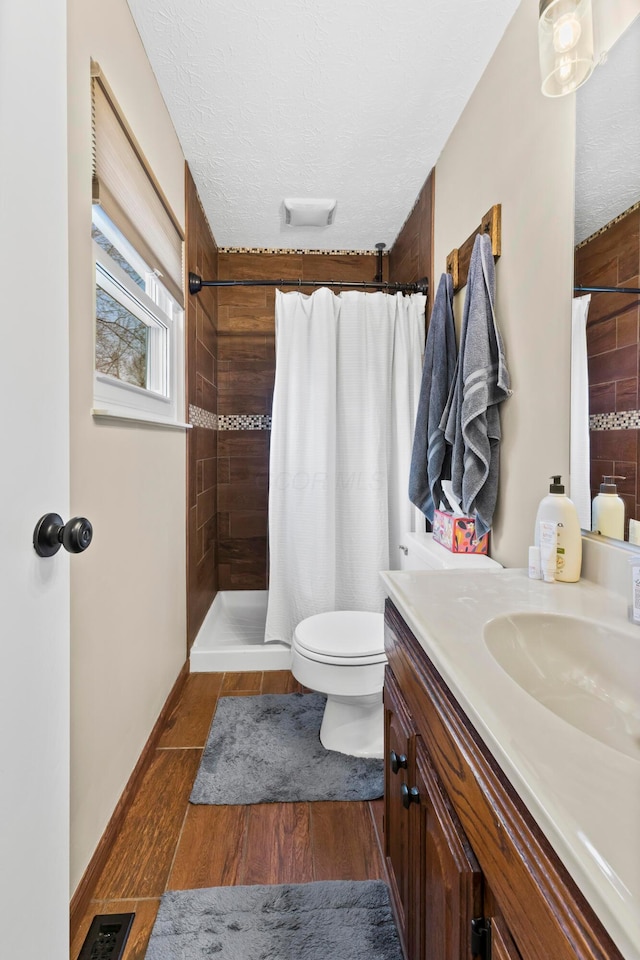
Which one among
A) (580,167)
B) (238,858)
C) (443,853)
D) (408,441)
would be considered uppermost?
(580,167)

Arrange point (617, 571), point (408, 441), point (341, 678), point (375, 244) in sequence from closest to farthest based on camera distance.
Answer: point (617, 571) → point (341, 678) → point (408, 441) → point (375, 244)

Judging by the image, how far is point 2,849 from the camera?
0.60 m

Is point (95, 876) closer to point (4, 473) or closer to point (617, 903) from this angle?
point (4, 473)

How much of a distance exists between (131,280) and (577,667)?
5.27 feet

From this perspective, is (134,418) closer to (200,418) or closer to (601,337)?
(200,418)

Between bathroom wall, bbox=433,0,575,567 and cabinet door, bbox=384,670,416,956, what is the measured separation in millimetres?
653

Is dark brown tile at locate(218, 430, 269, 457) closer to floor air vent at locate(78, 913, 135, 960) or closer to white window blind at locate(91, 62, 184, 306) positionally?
white window blind at locate(91, 62, 184, 306)

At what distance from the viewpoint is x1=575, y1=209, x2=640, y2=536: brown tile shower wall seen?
0.93 m

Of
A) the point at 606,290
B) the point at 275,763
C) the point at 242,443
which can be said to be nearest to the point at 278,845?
the point at 275,763

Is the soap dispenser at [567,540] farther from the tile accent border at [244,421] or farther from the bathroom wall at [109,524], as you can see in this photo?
the tile accent border at [244,421]

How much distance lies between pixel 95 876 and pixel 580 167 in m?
2.11

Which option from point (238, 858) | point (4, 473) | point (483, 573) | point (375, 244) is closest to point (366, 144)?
point (375, 244)

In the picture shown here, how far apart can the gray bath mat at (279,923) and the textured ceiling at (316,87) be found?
2.46m

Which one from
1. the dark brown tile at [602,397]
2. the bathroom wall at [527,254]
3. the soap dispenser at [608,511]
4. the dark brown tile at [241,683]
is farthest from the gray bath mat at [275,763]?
the dark brown tile at [602,397]
